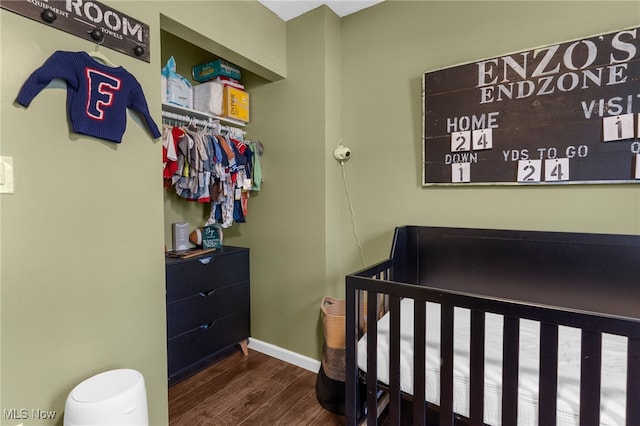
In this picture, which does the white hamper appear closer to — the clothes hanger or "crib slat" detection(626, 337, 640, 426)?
the clothes hanger

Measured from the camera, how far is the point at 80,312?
Result: 48.6 inches

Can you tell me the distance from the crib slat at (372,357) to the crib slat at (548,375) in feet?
1.69

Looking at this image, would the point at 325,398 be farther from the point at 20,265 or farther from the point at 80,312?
the point at 20,265

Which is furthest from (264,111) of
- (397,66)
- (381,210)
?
(381,210)

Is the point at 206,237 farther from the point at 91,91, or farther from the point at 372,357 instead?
the point at 372,357

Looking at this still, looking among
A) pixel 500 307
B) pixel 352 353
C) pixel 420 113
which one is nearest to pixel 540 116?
pixel 420 113

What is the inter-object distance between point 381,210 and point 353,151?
1.46 feet

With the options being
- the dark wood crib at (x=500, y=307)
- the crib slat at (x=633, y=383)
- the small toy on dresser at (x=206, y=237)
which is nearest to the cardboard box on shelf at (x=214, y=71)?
the small toy on dresser at (x=206, y=237)

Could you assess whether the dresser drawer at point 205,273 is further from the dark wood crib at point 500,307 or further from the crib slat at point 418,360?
the crib slat at point 418,360

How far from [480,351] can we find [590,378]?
0.27m

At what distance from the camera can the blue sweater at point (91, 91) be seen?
1.09 meters

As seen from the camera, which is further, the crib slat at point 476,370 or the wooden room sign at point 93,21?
the wooden room sign at point 93,21

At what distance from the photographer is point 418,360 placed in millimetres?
1103

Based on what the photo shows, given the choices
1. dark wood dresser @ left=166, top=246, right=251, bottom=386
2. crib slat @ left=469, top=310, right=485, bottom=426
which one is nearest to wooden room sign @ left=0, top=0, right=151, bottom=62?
dark wood dresser @ left=166, top=246, right=251, bottom=386
